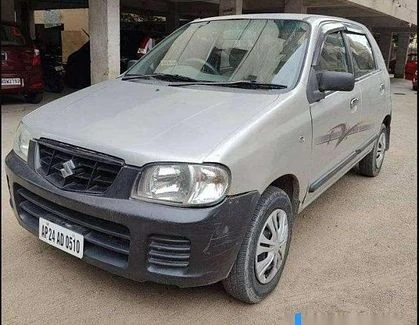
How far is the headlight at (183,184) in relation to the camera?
2.14m

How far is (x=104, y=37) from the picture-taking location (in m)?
7.29

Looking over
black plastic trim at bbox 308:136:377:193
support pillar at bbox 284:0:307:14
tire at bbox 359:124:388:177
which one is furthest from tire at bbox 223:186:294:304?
support pillar at bbox 284:0:307:14

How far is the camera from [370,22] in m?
20.2

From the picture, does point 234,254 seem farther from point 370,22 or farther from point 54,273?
point 370,22

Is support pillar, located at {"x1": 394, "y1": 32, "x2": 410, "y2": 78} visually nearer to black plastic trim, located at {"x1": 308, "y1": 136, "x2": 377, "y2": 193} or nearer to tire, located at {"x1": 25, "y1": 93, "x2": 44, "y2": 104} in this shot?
tire, located at {"x1": 25, "y1": 93, "x2": 44, "y2": 104}

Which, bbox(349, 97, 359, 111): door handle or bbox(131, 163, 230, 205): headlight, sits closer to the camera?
bbox(131, 163, 230, 205): headlight

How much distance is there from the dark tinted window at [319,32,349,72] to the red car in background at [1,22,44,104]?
6120 millimetres

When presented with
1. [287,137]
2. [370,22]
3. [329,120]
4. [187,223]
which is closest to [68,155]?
[187,223]

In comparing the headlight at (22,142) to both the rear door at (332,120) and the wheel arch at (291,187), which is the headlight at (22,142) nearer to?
the wheel arch at (291,187)

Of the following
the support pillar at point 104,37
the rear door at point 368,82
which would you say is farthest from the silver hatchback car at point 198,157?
the support pillar at point 104,37

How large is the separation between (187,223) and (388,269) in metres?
1.73

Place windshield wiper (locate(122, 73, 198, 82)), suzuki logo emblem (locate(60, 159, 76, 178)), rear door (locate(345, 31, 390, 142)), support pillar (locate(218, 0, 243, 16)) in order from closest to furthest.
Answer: suzuki logo emblem (locate(60, 159, 76, 178)), windshield wiper (locate(122, 73, 198, 82)), rear door (locate(345, 31, 390, 142)), support pillar (locate(218, 0, 243, 16))

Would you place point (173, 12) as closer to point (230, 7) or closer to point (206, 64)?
point (230, 7)

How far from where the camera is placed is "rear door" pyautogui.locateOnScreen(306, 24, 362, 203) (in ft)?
10.0
